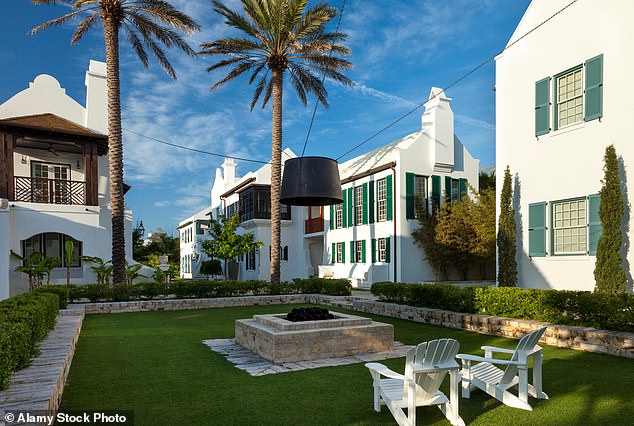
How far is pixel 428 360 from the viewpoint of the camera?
4812 mm

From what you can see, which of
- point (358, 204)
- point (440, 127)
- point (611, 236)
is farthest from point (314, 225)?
point (611, 236)

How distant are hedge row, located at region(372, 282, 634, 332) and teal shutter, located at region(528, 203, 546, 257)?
2.62m

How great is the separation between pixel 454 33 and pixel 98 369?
13923mm

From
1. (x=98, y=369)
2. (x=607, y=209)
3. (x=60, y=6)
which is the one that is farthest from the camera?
(x=60, y=6)

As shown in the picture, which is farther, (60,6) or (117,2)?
(60,6)

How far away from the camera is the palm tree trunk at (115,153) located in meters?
16.3

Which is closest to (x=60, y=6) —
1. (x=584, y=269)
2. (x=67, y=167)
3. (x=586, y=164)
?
(x=67, y=167)

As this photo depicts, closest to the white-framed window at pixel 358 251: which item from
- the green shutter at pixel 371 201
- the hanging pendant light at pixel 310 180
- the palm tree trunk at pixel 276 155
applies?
the green shutter at pixel 371 201

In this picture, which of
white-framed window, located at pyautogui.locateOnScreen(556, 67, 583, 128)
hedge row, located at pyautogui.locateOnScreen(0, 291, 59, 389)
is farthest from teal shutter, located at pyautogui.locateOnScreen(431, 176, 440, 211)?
hedge row, located at pyautogui.locateOnScreen(0, 291, 59, 389)

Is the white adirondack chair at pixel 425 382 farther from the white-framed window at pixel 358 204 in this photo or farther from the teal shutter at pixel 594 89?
the white-framed window at pixel 358 204

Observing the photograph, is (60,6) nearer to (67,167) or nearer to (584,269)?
(67,167)

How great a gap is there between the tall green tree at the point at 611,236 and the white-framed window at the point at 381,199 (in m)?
12.8

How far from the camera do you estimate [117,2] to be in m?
16.3

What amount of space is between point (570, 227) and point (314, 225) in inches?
757
